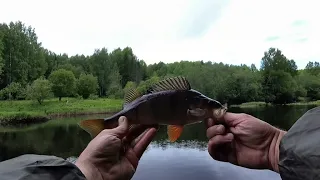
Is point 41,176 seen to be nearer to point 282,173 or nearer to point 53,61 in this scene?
point 282,173

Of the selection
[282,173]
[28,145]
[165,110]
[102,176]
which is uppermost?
[165,110]

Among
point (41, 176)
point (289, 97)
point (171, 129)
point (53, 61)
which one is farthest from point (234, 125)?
point (53, 61)

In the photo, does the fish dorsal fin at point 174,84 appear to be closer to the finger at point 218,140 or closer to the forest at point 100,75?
the finger at point 218,140

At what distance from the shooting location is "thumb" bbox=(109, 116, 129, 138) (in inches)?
129

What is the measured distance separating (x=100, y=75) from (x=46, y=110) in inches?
1685

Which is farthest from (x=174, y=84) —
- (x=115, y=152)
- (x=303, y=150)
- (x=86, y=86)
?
(x=86, y=86)

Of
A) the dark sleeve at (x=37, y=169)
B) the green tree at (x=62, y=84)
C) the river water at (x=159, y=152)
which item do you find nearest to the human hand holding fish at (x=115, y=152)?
the dark sleeve at (x=37, y=169)

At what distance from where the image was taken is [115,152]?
10.5 ft

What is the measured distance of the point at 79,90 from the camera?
82.9 m

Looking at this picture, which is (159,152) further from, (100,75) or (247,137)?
(100,75)

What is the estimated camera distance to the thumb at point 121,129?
129 inches

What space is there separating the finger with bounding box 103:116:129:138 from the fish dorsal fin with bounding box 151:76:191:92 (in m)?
0.46

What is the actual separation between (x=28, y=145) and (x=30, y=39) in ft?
208

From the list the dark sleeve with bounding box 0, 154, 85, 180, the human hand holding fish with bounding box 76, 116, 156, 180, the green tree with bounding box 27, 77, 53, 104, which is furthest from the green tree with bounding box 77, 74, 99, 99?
the dark sleeve with bounding box 0, 154, 85, 180
